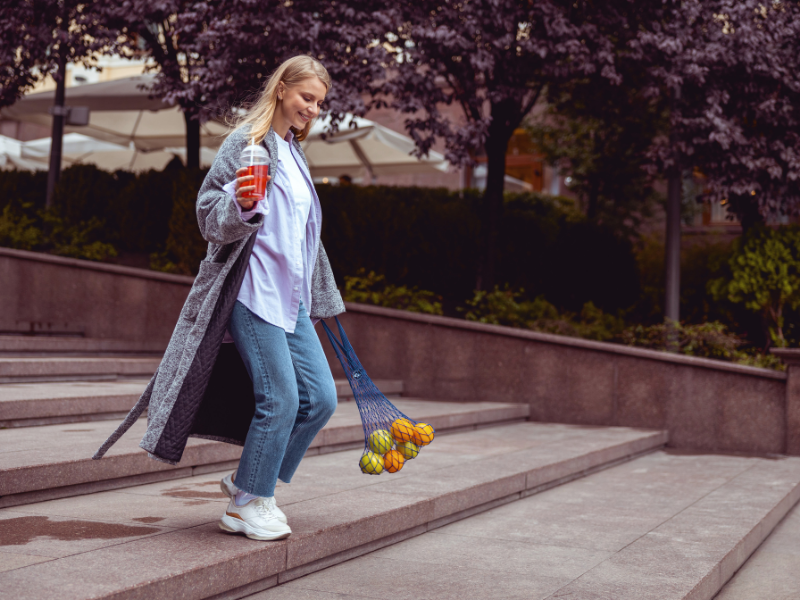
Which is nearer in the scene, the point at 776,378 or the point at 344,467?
the point at 344,467

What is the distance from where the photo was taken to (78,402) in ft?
18.6

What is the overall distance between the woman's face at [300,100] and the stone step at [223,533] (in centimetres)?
164

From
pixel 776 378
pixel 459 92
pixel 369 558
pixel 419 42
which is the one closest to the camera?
pixel 369 558

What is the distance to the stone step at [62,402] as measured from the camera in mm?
5290

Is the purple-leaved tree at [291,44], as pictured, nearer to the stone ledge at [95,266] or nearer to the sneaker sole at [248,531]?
the stone ledge at [95,266]

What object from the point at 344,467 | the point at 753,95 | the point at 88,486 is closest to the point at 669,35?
the point at 753,95

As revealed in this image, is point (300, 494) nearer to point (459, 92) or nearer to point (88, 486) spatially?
point (88, 486)

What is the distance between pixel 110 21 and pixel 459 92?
155 inches

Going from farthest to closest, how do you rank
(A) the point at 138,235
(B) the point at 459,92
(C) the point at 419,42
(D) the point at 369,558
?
(A) the point at 138,235
(B) the point at 459,92
(C) the point at 419,42
(D) the point at 369,558

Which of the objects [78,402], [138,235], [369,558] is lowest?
[369,558]

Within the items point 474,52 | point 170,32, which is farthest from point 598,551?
point 170,32

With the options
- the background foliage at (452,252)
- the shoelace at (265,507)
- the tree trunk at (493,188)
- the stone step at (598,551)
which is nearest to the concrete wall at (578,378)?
the background foliage at (452,252)

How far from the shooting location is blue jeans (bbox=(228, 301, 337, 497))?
125 inches

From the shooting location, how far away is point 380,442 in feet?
11.4
